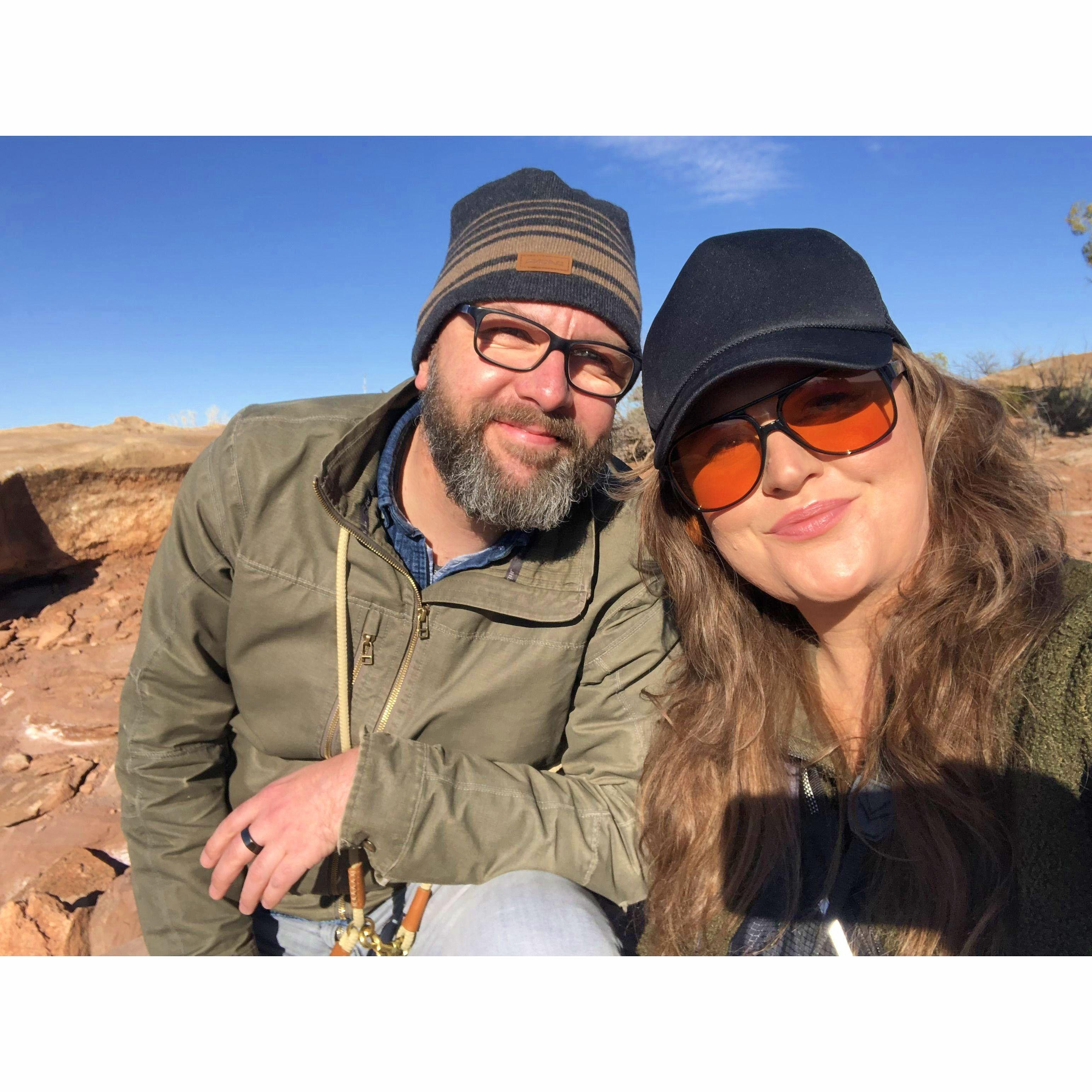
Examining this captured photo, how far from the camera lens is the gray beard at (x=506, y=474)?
1.86 m

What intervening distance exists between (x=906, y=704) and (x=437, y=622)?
1.07 metres

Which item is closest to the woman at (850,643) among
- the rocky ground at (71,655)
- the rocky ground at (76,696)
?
the rocky ground at (76,696)

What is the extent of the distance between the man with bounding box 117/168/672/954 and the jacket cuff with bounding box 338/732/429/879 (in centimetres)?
9

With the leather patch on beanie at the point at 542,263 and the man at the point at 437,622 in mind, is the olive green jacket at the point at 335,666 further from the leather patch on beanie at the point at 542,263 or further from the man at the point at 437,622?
the leather patch on beanie at the point at 542,263

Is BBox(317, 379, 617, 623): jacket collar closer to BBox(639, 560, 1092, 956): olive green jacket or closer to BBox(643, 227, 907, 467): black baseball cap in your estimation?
BBox(643, 227, 907, 467): black baseball cap

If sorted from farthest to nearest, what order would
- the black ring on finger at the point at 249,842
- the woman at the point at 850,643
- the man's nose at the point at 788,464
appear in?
the black ring on finger at the point at 249,842 → the man's nose at the point at 788,464 → the woman at the point at 850,643

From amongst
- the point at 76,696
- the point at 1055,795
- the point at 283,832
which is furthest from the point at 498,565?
the point at 76,696

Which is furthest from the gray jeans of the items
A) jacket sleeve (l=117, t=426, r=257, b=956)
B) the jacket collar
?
the jacket collar

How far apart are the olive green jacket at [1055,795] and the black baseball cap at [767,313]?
0.60m

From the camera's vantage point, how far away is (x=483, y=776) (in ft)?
5.58

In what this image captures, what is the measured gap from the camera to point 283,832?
1.57 m

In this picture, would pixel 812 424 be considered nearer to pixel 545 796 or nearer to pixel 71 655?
pixel 545 796

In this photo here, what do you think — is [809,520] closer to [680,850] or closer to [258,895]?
[680,850]

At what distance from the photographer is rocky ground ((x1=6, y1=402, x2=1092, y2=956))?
2.34 m
